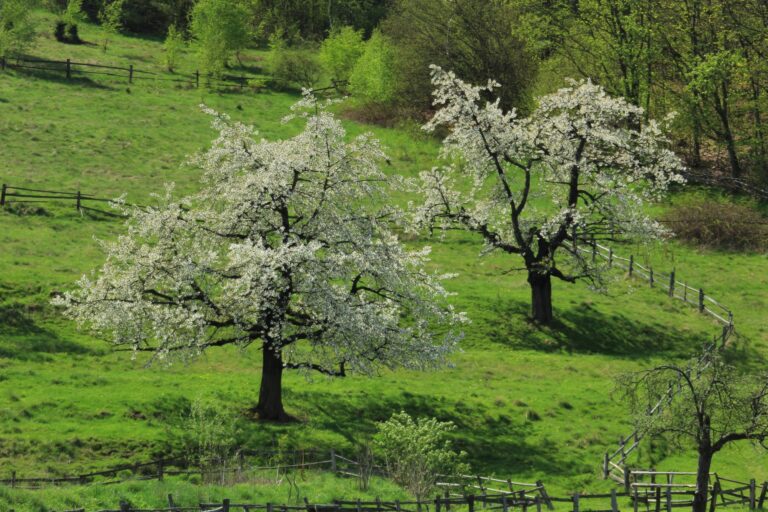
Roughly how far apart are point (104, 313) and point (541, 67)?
2076 inches

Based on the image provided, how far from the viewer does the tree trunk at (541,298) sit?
52156 millimetres

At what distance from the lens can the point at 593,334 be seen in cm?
5247

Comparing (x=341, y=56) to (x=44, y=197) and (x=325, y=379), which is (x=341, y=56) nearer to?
(x=44, y=197)

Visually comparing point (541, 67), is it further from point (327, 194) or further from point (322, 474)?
point (322, 474)

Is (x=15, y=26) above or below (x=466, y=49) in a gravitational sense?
below

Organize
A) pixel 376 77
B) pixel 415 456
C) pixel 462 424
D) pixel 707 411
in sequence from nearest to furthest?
pixel 707 411 < pixel 415 456 < pixel 462 424 < pixel 376 77

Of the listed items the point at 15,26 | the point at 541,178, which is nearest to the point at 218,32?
the point at 15,26

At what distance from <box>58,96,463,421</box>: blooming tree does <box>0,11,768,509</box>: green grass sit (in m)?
2.52

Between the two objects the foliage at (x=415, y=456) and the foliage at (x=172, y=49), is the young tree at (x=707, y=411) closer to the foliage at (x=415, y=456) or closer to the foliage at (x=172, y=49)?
the foliage at (x=415, y=456)

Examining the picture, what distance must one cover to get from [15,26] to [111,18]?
1708 centimetres

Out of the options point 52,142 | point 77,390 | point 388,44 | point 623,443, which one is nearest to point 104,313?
point 77,390

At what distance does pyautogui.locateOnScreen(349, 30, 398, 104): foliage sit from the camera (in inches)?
3376

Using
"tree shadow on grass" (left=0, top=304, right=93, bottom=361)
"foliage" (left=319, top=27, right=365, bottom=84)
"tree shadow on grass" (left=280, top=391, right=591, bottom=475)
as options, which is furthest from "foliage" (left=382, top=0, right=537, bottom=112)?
"tree shadow on grass" (left=0, top=304, right=93, bottom=361)

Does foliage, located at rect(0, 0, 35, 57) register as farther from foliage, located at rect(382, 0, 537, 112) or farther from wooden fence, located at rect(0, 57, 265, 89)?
foliage, located at rect(382, 0, 537, 112)
